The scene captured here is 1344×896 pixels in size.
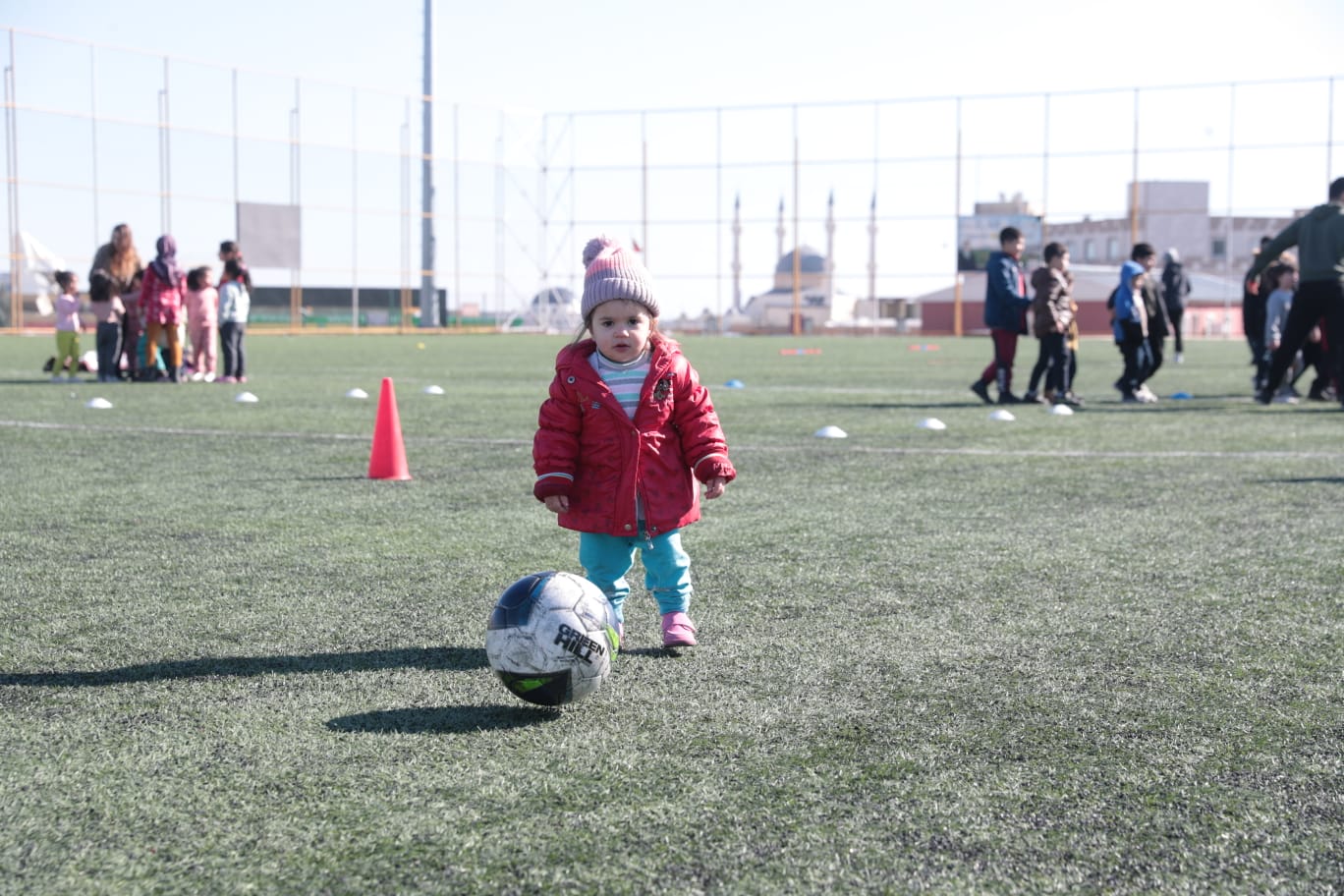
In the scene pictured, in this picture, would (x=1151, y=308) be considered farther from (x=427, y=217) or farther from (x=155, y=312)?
(x=427, y=217)

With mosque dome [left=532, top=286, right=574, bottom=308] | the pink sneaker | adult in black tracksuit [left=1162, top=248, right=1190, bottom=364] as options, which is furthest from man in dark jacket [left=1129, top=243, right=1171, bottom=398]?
mosque dome [left=532, top=286, right=574, bottom=308]

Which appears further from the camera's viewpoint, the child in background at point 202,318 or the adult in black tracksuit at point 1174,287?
the adult in black tracksuit at point 1174,287

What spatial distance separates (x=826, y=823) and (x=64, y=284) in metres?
16.6

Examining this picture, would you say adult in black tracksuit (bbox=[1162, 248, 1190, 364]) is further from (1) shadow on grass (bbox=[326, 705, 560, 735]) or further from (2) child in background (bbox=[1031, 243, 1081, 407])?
(1) shadow on grass (bbox=[326, 705, 560, 735])

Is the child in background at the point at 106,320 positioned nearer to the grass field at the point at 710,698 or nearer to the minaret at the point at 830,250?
the grass field at the point at 710,698

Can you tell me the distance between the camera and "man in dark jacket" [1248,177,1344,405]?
12.6m

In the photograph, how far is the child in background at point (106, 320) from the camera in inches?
632

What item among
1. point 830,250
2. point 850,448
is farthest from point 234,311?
point 830,250

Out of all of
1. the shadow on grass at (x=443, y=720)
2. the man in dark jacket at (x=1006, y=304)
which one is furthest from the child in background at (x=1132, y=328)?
the shadow on grass at (x=443, y=720)

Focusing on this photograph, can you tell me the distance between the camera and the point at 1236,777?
113 inches

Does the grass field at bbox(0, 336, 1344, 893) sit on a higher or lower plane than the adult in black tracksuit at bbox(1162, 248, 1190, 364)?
lower

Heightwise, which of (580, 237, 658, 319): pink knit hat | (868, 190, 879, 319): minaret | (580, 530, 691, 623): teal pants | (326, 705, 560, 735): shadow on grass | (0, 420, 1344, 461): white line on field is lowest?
(326, 705, 560, 735): shadow on grass

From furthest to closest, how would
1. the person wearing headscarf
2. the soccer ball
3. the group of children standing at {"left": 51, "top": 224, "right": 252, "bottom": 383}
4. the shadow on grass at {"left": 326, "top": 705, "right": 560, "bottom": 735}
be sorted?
the group of children standing at {"left": 51, "top": 224, "right": 252, "bottom": 383}, the person wearing headscarf, the soccer ball, the shadow on grass at {"left": 326, "top": 705, "right": 560, "bottom": 735}

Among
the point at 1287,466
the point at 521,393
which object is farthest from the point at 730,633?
→ the point at 521,393
